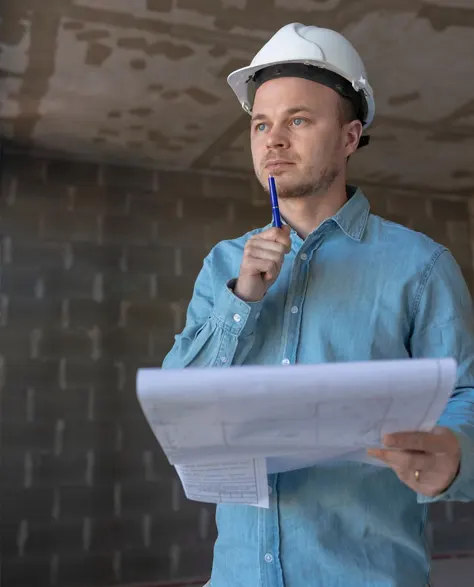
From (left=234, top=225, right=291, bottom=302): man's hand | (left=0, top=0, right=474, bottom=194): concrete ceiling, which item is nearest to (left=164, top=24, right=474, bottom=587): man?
(left=234, top=225, right=291, bottom=302): man's hand

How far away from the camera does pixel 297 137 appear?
1.03 metres

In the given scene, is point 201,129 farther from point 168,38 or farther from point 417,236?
point 417,236

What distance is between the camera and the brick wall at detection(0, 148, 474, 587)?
3488mm

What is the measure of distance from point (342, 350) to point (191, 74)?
2174mm

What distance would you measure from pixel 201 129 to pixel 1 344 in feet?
5.44

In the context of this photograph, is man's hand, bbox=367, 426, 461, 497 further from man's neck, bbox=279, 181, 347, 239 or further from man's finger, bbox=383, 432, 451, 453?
man's neck, bbox=279, 181, 347, 239

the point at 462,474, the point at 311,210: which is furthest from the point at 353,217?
the point at 462,474

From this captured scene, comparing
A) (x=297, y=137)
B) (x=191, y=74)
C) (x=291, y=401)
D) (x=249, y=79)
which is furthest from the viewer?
(x=191, y=74)

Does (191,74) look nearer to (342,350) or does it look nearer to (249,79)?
(249,79)

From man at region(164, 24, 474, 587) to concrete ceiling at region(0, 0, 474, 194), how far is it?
1436 mm

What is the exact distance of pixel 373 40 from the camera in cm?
249

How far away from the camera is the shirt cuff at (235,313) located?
900 mm

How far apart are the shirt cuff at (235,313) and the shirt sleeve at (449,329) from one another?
0.25 m

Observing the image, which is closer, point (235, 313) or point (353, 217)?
point (235, 313)
